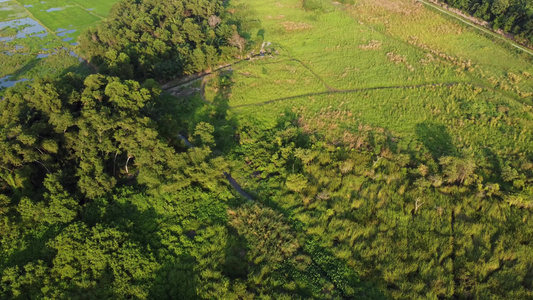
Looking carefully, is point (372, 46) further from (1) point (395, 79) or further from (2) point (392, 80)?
(2) point (392, 80)

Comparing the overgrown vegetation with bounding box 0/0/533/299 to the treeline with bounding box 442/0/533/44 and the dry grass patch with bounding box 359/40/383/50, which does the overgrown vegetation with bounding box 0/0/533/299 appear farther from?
the treeline with bounding box 442/0/533/44

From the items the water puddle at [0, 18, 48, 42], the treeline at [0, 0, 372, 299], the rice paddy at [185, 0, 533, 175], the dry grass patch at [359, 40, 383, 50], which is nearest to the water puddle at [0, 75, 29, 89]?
the treeline at [0, 0, 372, 299]

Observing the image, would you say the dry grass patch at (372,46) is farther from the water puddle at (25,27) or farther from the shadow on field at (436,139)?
the water puddle at (25,27)

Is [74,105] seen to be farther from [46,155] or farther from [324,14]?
[324,14]

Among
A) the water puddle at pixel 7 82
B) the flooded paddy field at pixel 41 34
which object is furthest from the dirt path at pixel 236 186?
the water puddle at pixel 7 82

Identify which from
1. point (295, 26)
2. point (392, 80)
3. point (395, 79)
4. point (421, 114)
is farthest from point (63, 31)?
point (421, 114)

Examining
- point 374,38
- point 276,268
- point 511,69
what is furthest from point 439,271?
point 374,38
